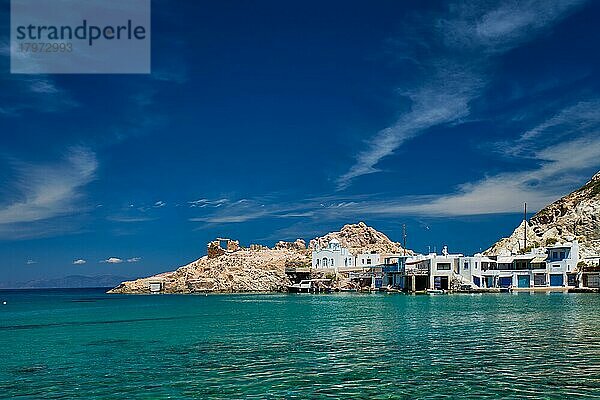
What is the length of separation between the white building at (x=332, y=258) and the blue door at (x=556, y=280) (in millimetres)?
44449

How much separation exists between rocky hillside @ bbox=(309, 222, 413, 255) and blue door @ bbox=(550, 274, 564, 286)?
68.0 m

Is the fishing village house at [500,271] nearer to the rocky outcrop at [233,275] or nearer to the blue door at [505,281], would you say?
the blue door at [505,281]

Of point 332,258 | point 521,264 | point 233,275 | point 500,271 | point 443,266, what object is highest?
point 332,258

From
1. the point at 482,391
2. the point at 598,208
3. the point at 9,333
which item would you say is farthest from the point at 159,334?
the point at 598,208

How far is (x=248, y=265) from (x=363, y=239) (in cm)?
4695

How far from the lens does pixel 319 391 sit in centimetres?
1828

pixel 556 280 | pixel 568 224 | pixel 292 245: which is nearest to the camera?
pixel 556 280

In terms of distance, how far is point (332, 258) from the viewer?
133m

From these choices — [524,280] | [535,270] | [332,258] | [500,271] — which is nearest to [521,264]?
[535,270]

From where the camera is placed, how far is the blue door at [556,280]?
326 ft

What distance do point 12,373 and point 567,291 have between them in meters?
89.2

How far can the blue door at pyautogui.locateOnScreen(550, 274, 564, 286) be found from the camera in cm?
9925

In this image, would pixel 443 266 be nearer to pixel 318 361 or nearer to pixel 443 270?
pixel 443 270

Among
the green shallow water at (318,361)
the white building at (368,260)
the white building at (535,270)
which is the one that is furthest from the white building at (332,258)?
the green shallow water at (318,361)
